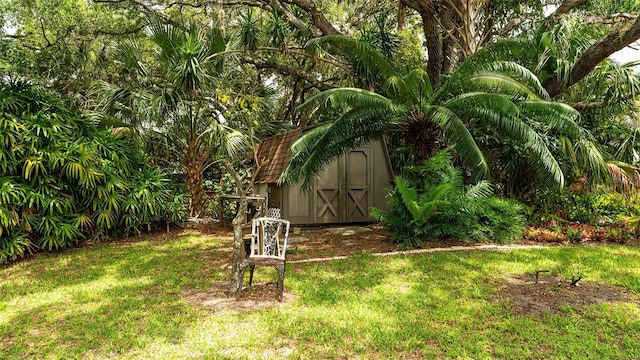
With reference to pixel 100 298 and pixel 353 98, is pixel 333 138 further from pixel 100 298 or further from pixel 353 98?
pixel 100 298

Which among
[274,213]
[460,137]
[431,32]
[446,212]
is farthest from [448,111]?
[274,213]

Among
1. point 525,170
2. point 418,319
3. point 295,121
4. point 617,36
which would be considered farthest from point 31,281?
point 295,121

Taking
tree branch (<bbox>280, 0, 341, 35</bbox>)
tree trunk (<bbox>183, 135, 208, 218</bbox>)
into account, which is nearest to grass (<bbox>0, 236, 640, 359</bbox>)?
tree trunk (<bbox>183, 135, 208, 218</bbox>)

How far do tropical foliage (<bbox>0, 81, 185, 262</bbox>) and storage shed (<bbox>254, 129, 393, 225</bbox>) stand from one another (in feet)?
10.2

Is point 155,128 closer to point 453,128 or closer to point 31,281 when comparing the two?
point 31,281

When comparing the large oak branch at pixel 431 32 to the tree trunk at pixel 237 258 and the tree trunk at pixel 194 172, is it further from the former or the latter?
the tree trunk at pixel 237 258

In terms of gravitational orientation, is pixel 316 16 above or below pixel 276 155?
above

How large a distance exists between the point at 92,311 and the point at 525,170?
9762 mm

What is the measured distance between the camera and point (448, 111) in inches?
275

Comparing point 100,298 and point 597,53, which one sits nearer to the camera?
point 100,298

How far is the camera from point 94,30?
12391 millimetres

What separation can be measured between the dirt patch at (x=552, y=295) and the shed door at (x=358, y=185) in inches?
237

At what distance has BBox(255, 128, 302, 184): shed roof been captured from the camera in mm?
10148

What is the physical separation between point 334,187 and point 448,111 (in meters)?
4.44
